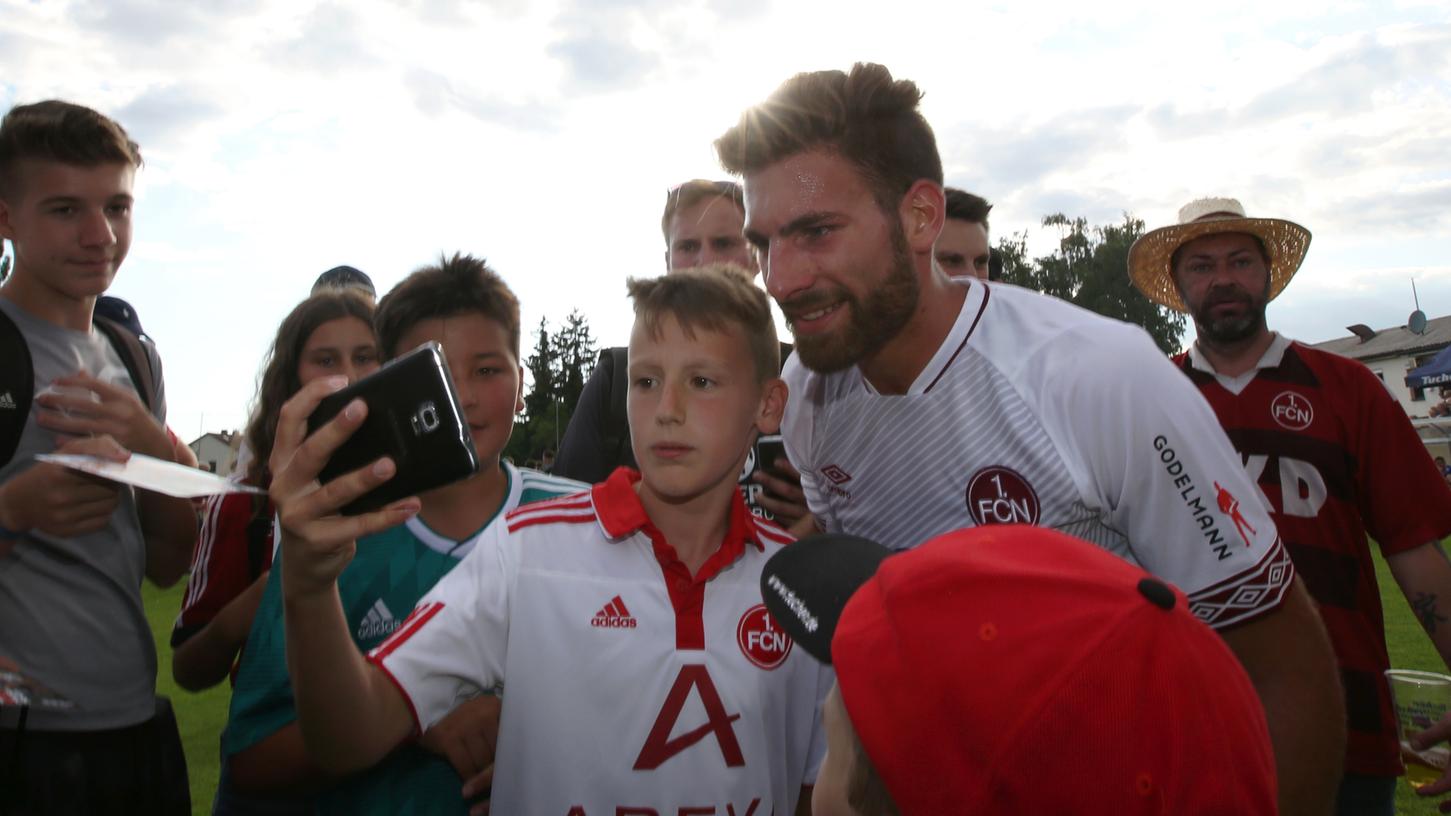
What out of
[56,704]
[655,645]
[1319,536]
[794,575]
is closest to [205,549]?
[56,704]

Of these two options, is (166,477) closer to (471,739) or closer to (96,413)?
(471,739)

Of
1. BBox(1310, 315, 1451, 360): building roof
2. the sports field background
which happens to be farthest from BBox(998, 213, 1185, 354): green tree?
the sports field background

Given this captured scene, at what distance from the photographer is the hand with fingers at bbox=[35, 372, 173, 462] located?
8.48 feet

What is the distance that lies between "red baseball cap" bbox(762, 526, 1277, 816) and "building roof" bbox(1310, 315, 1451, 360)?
A: 64.7 metres

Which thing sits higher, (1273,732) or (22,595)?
(22,595)

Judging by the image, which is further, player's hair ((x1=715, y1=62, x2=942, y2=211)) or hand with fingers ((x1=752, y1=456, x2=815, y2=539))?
hand with fingers ((x1=752, y1=456, x2=815, y2=539))

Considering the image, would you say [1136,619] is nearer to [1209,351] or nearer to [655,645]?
[655,645]

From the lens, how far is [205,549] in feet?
10.8

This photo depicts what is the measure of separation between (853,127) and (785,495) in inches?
47.9

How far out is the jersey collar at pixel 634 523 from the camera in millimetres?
2238

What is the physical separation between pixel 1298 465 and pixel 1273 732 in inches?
86.4

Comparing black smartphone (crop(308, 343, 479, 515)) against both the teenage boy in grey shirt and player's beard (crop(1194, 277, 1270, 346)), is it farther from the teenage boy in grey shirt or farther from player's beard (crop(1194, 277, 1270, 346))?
player's beard (crop(1194, 277, 1270, 346))

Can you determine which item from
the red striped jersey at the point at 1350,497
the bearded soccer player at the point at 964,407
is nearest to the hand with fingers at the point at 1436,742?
the red striped jersey at the point at 1350,497

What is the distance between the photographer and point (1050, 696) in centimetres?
126
